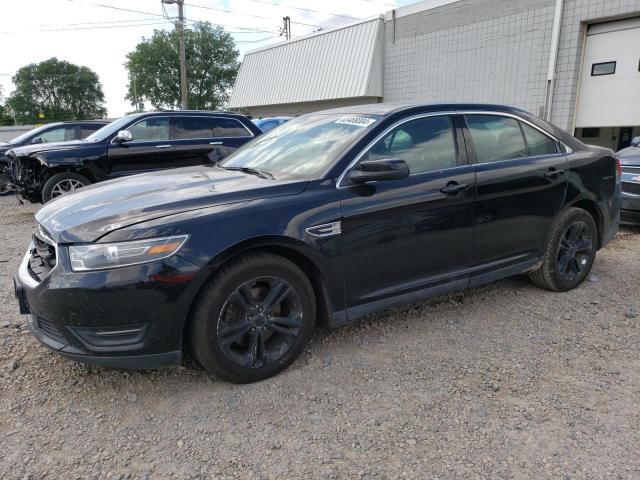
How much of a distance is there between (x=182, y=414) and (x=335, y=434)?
85 cm

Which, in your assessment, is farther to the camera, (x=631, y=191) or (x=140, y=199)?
(x=631, y=191)

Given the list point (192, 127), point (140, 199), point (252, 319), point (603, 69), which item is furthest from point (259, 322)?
point (603, 69)

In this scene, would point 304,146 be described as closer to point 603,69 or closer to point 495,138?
point 495,138

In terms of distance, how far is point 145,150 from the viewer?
830 cm

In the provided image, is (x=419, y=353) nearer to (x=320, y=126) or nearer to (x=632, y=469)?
(x=632, y=469)

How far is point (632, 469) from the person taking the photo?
2213 mm

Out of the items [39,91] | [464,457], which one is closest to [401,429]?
[464,457]

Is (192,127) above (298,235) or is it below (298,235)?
above

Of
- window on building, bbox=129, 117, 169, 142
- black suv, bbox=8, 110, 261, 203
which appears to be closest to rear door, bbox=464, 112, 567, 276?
black suv, bbox=8, 110, 261, 203

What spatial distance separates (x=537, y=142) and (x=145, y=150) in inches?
253

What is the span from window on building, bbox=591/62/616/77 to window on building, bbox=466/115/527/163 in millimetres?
10947

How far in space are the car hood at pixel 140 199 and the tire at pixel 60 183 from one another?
515 cm

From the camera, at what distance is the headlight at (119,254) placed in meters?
2.48

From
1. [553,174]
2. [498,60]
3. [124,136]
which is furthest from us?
[498,60]
